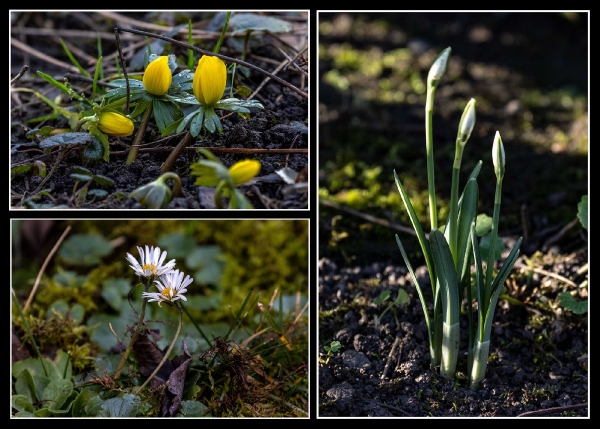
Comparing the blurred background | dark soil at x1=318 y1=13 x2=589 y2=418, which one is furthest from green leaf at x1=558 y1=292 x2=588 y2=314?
the blurred background

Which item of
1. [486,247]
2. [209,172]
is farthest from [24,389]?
[486,247]

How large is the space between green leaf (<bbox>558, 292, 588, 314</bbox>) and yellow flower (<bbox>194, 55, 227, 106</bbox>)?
1098 millimetres

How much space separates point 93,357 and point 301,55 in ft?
3.46

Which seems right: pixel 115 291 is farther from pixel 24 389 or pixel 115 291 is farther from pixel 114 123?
pixel 114 123

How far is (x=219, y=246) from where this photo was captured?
92.2 inches

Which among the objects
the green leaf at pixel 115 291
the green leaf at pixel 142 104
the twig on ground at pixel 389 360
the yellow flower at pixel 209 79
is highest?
the yellow flower at pixel 209 79

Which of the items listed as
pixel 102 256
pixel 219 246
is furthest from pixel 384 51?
pixel 102 256

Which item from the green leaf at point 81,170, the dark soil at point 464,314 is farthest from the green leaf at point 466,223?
the green leaf at point 81,170

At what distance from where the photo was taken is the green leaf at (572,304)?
1.75m

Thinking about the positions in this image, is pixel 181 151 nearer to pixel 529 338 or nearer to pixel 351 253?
pixel 351 253

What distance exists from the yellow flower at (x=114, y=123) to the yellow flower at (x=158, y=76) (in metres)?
0.10

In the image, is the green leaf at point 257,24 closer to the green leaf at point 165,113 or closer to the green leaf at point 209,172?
the green leaf at point 165,113

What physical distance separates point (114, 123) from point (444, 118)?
1.84 m

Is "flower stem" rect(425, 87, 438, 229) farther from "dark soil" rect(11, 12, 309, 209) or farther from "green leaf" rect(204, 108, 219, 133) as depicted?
"green leaf" rect(204, 108, 219, 133)
